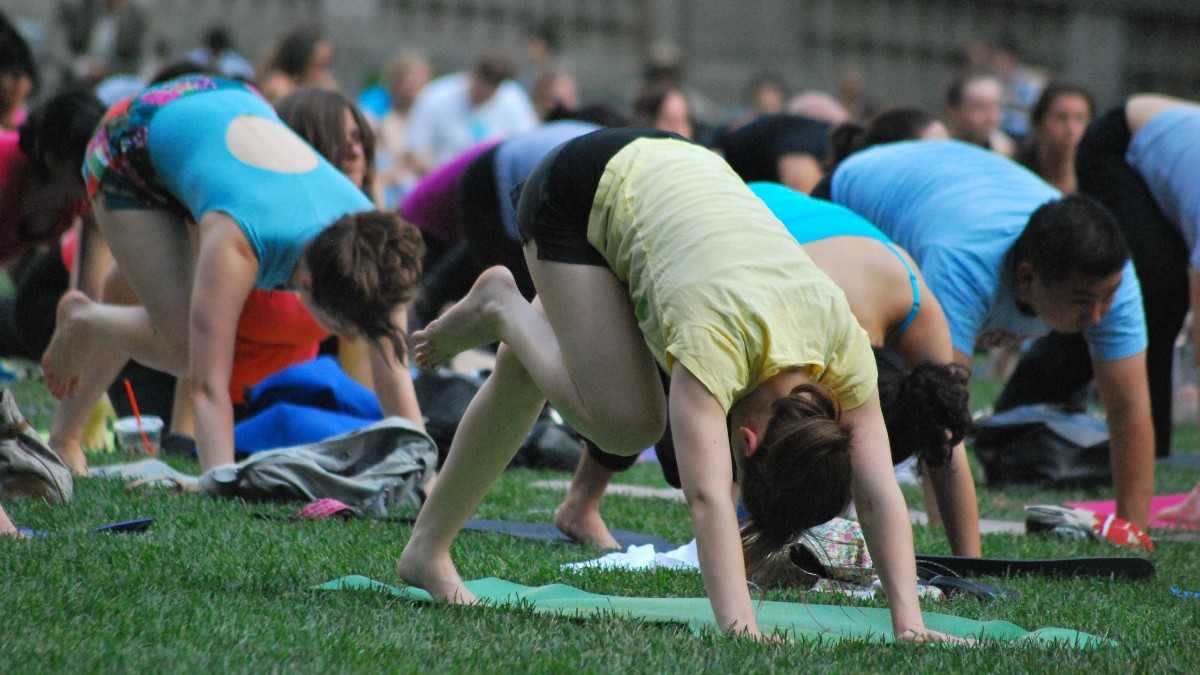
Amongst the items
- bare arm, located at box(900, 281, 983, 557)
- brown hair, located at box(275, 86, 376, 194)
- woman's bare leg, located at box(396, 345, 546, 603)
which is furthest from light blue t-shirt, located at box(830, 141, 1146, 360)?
brown hair, located at box(275, 86, 376, 194)

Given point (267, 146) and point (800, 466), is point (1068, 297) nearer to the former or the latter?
point (800, 466)

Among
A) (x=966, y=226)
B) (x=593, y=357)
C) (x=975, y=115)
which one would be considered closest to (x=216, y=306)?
(x=593, y=357)

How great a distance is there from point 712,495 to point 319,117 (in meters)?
3.54

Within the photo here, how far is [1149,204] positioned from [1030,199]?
1595mm

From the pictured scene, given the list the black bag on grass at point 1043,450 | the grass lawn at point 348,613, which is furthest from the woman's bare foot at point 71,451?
the black bag on grass at point 1043,450

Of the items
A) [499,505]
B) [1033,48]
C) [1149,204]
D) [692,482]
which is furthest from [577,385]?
[1033,48]

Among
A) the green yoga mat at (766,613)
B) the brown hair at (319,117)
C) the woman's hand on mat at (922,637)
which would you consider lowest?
the green yoga mat at (766,613)

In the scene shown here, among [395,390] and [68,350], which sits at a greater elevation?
[68,350]

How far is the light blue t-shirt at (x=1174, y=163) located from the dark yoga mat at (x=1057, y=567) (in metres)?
1.96

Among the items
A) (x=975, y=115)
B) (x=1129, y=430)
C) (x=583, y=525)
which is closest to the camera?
(x=583, y=525)

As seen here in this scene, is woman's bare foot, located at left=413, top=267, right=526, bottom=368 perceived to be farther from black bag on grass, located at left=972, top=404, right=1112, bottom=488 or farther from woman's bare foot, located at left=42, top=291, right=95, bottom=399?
black bag on grass, located at left=972, top=404, right=1112, bottom=488

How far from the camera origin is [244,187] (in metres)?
4.70

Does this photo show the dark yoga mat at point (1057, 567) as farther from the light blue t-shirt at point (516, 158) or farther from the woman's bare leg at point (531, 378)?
the light blue t-shirt at point (516, 158)

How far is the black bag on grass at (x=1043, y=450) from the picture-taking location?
6492 millimetres
